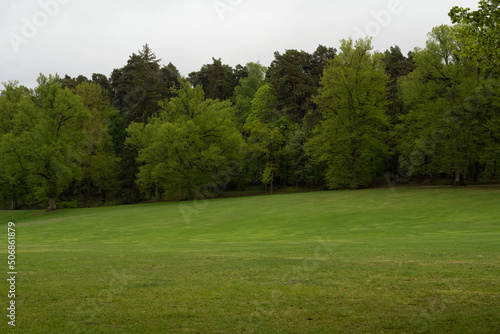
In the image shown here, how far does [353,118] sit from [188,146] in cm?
2457

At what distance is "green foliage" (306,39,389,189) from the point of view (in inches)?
2280

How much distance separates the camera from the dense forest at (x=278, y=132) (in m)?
50.3

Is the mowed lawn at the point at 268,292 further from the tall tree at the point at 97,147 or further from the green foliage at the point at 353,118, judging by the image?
the tall tree at the point at 97,147

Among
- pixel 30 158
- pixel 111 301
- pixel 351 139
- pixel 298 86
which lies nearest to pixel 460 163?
pixel 351 139

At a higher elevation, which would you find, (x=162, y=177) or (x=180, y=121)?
(x=180, y=121)

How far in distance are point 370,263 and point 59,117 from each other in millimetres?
56066

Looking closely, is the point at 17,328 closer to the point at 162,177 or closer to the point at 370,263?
the point at 370,263

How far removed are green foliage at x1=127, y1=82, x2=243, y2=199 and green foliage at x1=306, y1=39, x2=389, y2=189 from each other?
47.8 feet

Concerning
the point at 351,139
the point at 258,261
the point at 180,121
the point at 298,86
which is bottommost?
the point at 258,261

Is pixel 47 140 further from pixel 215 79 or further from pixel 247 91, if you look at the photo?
pixel 247 91

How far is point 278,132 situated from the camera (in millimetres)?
70000

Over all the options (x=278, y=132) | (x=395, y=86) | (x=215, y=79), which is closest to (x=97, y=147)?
(x=215, y=79)

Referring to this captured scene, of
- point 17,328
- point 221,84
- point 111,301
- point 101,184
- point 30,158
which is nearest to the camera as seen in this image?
point 17,328

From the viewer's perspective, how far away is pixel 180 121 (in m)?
63.9
